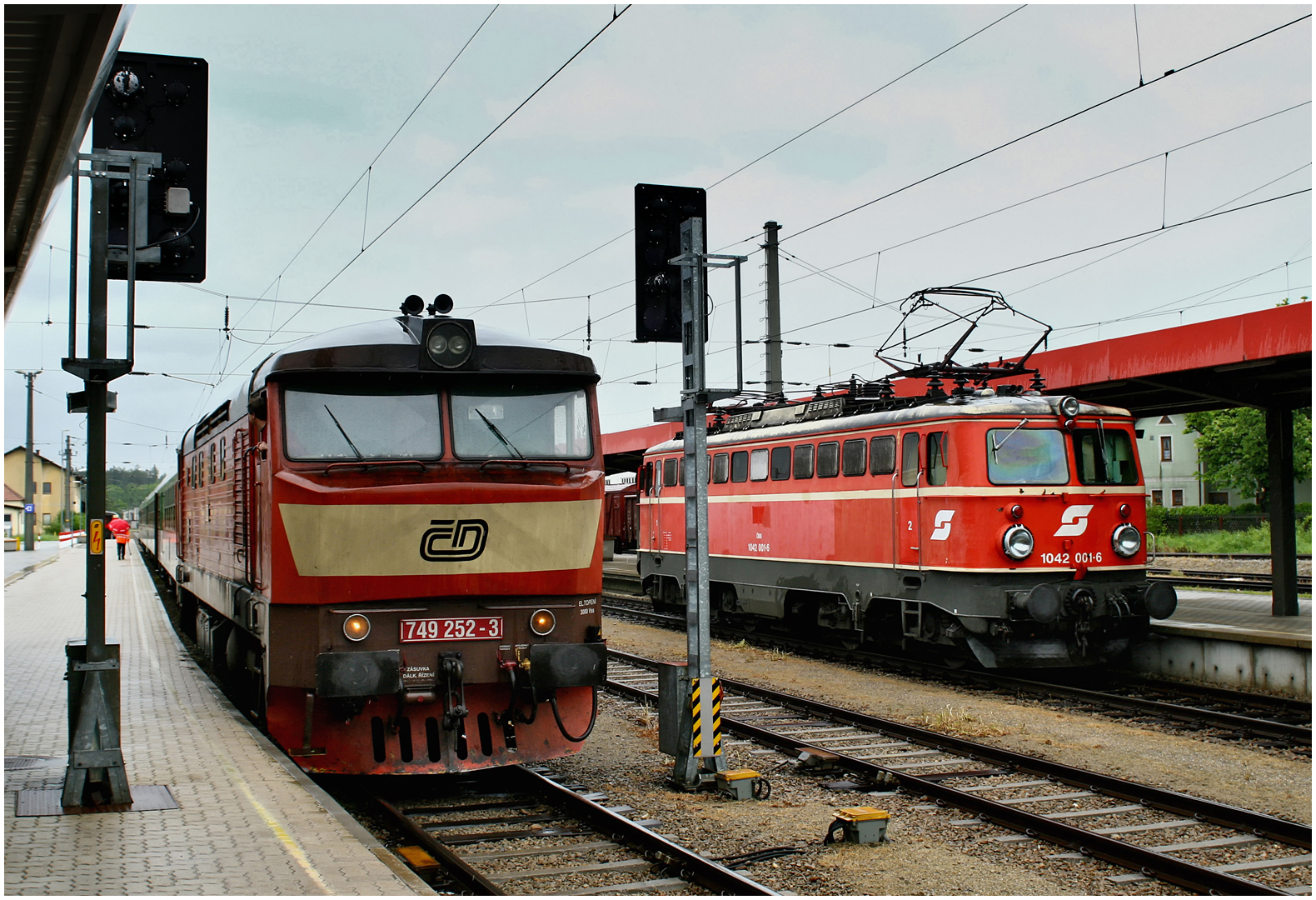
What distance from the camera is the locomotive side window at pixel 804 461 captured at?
16656 mm

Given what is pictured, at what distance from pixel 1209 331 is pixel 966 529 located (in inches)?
164

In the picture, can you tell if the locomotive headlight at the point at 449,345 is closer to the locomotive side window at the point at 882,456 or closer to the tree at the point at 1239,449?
the locomotive side window at the point at 882,456

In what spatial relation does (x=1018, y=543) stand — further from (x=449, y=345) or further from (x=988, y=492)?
(x=449, y=345)

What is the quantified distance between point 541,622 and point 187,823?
2.72 metres

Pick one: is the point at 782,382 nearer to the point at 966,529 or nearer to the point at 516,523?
the point at 966,529

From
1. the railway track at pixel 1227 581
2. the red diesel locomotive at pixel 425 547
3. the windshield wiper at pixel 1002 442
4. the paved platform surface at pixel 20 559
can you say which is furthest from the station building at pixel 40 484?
the red diesel locomotive at pixel 425 547

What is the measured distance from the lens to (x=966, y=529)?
13.5 meters

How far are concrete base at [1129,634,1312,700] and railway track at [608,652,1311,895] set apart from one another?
17.2 feet

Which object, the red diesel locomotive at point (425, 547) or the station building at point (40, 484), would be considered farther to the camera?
the station building at point (40, 484)

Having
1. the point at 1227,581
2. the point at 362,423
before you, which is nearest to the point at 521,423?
the point at 362,423

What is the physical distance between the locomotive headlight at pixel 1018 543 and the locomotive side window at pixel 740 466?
575 cm

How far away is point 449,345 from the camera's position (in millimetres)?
8484

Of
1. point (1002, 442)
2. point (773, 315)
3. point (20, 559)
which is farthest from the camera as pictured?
point (20, 559)

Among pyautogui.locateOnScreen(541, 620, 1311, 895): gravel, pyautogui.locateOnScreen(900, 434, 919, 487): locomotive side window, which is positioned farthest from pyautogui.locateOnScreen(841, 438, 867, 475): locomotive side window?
pyautogui.locateOnScreen(541, 620, 1311, 895): gravel
